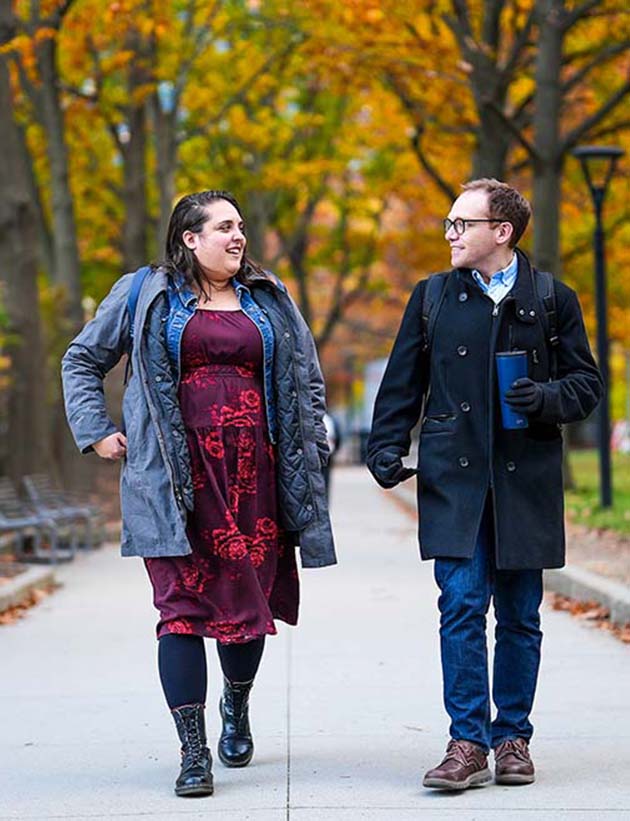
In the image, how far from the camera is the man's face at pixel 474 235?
6277 millimetres

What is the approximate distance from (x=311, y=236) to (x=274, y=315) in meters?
41.5

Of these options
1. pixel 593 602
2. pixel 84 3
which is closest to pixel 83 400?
pixel 593 602

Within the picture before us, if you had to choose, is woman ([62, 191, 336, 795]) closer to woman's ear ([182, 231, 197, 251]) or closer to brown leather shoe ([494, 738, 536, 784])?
woman's ear ([182, 231, 197, 251])

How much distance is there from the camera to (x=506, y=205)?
20.6 ft

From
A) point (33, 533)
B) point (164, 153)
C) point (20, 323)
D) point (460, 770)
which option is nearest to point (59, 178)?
point (164, 153)

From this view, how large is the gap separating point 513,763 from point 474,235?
1.69 metres

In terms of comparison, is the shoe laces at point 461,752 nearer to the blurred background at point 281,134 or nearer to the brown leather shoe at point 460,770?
the brown leather shoe at point 460,770

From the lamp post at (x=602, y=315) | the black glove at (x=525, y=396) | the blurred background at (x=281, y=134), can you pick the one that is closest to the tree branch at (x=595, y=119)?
the blurred background at (x=281, y=134)

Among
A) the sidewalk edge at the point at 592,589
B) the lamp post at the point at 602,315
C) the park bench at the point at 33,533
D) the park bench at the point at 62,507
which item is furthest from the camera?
the lamp post at the point at 602,315

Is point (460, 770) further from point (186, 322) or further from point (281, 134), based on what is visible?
point (281, 134)

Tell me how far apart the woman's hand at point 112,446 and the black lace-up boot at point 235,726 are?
919 mm

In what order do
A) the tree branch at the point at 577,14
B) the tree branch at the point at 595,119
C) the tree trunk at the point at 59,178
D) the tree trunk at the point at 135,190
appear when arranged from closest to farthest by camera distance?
the tree branch at the point at 577,14 → the tree branch at the point at 595,119 → the tree trunk at the point at 59,178 → the tree trunk at the point at 135,190

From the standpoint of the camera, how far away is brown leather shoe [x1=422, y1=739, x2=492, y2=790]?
19.8 feet

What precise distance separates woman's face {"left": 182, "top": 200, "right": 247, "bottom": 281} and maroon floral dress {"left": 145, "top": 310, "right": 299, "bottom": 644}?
0.16m
